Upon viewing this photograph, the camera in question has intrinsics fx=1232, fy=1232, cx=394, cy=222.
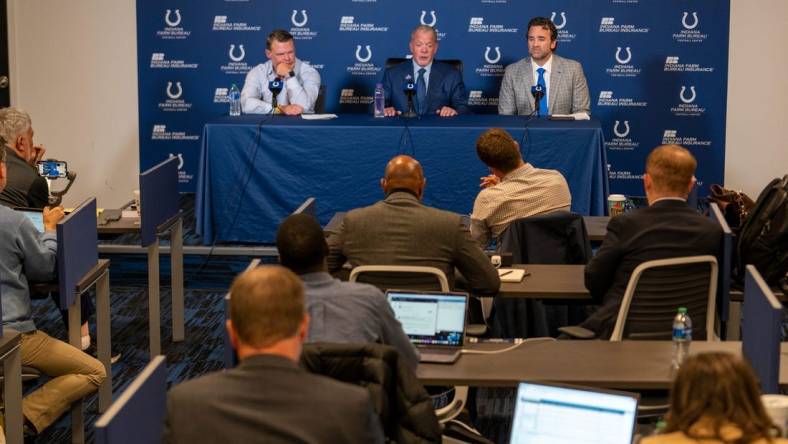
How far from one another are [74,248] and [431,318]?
1959 millimetres

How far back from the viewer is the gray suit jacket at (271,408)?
2555 mm

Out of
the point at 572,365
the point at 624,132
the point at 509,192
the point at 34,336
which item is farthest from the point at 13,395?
the point at 624,132

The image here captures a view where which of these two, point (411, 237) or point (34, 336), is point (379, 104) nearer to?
point (411, 237)

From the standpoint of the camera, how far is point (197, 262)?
8.59m

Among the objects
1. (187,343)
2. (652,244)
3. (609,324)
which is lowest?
(187,343)

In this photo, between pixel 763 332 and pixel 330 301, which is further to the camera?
pixel 763 332

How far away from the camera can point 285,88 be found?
30.4 feet

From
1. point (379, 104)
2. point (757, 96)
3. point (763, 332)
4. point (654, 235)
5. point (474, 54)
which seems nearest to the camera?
point (763, 332)

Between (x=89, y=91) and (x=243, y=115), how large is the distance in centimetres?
242

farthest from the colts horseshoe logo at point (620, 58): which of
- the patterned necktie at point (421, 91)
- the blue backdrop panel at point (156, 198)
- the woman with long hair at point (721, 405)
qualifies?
the woman with long hair at point (721, 405)

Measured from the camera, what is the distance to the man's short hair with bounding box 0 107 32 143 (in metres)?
6.21

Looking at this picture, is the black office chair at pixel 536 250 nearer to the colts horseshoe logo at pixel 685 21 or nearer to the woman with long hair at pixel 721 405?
the woman with long hair at pixel 721 405

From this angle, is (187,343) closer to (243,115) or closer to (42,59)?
(243,115)

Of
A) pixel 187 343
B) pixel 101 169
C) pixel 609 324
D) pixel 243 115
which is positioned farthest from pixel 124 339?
pixel 101 169
